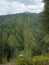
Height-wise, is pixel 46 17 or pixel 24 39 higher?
pixel 46 17

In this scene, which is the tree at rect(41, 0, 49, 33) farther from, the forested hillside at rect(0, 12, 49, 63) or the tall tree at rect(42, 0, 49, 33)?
the forested hillside at rect(0, 12, 49, 63)

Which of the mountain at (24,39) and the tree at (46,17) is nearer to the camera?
the tree at (46,17)

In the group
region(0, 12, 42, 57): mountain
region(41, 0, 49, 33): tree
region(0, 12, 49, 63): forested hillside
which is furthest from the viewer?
region(0, 12, 42, 57): mountain

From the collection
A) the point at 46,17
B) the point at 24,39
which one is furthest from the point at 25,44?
the point at 46,17

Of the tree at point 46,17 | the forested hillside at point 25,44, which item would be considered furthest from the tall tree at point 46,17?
the forested hillside at point 25,44

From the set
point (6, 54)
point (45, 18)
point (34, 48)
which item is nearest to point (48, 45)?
point (34, 48)

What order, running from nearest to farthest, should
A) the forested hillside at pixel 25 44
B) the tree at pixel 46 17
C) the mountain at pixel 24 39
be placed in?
the tree at pixel 46 17 → the forested hillside at pixel 25 44 → the mountain at pixel 24 39

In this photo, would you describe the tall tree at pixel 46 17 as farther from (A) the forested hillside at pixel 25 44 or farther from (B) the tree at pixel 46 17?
(A) the forested hillside at pixel 25 44

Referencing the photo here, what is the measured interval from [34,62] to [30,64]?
0.47m

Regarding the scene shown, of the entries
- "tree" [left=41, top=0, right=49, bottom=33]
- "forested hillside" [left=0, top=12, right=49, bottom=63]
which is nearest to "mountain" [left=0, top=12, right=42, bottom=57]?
"forested hillside" [left=0, top=12, right=49, bottom=63]

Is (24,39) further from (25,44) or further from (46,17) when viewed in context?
(46,17)

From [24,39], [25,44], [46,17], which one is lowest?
[25,44]

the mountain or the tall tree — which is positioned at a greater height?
the tall tree

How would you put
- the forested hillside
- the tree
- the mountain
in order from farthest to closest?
the mountain
the forested hillside
the tree
